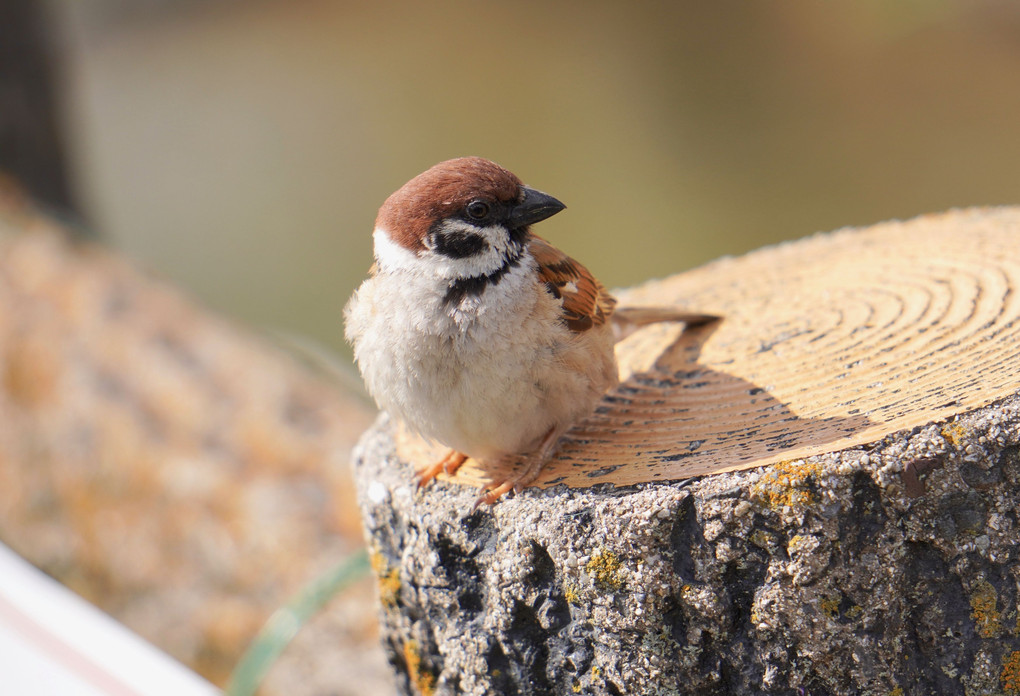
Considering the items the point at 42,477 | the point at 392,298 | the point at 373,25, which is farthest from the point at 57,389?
the point at 373,25

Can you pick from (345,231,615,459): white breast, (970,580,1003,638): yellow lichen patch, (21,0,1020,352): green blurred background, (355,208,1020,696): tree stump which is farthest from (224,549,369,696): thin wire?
(21,0,1020,352): green blurred background

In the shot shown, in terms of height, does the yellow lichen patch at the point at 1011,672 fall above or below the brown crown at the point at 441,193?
below

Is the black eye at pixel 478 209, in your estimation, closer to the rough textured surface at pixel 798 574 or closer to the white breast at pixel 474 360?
the white breast at pixel 474 360

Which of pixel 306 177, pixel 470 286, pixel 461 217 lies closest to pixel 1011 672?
pixel 470 286

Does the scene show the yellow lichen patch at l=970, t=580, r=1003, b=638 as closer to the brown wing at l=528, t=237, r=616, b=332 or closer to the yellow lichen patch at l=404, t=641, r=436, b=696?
the brown wing at l=528, t=237, r=616, b=332

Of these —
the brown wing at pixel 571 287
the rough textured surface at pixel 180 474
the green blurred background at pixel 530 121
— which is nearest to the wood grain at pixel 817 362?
the brown wing at pixel 571 287

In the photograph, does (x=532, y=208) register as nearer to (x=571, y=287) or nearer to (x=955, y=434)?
(x=571, y=287)

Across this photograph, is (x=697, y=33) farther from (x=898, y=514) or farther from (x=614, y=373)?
(x=898, y=514)
